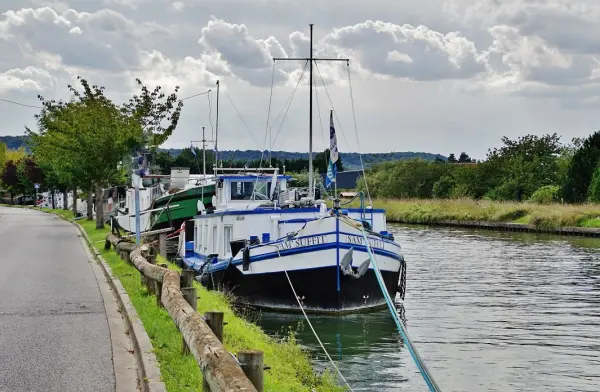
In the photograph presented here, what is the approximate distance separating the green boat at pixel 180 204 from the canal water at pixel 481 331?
10.3 metres

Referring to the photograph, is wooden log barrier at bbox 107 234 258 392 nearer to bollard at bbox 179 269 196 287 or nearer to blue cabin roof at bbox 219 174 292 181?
bollard at bbox 179 269 196 287

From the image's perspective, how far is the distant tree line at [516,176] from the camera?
60.0 metres

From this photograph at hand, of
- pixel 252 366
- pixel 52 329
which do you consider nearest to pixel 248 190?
pixel 52 329

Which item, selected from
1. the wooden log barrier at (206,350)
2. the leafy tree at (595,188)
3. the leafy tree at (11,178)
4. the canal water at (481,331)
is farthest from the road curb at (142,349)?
the leafy tree at (11,178)

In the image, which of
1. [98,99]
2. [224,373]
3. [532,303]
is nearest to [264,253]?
[532,303]

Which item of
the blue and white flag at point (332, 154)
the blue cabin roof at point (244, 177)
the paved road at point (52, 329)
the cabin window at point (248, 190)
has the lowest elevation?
the paved road at point (52, 329)

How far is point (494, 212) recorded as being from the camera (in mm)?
61500

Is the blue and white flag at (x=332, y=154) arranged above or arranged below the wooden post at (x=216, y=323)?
above

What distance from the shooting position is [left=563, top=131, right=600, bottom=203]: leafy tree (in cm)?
5941

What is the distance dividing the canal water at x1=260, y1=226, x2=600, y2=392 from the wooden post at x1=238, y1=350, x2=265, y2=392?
7.84 metres

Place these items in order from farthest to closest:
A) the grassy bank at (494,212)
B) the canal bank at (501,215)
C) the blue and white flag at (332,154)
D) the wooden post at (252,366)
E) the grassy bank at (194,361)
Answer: the grassy bank at (494,212)
the canal bank at (501,215)
the blue and white flag at (332,154)
the grassy bank at (194,361)
the wooden post at (252,366)

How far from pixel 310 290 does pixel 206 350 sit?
14108mm

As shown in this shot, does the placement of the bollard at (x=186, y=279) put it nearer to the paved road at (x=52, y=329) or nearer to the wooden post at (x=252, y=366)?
the paved road at (x=52, y=329)

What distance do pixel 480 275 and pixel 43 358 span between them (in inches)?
897
